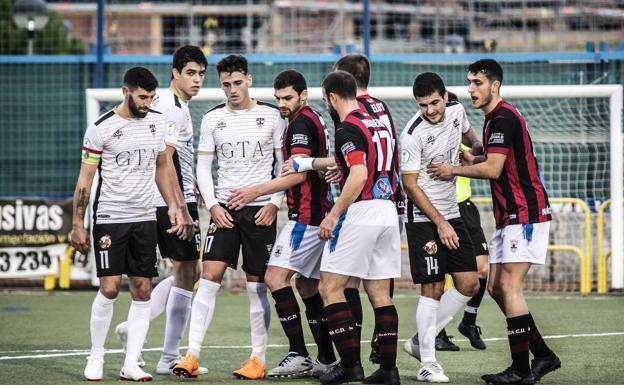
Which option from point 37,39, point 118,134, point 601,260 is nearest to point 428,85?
point 118,134

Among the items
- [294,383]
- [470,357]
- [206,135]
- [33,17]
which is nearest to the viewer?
[294,383]

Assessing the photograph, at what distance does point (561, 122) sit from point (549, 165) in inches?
36.0

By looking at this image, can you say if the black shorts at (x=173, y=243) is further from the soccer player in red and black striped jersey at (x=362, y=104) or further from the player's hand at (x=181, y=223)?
the soccer player in red and black striped jersey at (x=362, y=104)

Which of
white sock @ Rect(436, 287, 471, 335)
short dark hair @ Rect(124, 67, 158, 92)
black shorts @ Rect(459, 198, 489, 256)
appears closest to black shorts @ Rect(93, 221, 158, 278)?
short dark hair @ Rect(124, 67, 158, 92)

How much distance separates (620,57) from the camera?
16875mm

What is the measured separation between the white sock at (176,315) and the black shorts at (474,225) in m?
2.83

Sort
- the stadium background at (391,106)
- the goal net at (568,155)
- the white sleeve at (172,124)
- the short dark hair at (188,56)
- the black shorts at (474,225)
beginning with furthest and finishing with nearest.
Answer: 1. the stadium background at (391,106)
2. the goal net at (568,155)
3. the black shorts at (474,225)
4. the short dark hair at (188,56)
5. the white sleeve at (172,124)

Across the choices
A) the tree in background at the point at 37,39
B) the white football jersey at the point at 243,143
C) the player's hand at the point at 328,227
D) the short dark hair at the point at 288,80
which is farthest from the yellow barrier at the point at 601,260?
the tree in background at the point at 37,39

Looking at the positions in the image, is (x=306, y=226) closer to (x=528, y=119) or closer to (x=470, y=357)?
(x=470, y=357)

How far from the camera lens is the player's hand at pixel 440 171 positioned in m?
7.99

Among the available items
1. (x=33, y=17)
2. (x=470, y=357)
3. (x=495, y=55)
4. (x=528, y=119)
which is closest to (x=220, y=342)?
(x=470, y=357)

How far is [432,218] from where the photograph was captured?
26.0ft

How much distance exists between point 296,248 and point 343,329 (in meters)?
0.85

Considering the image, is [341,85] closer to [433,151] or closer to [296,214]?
[433,151]
